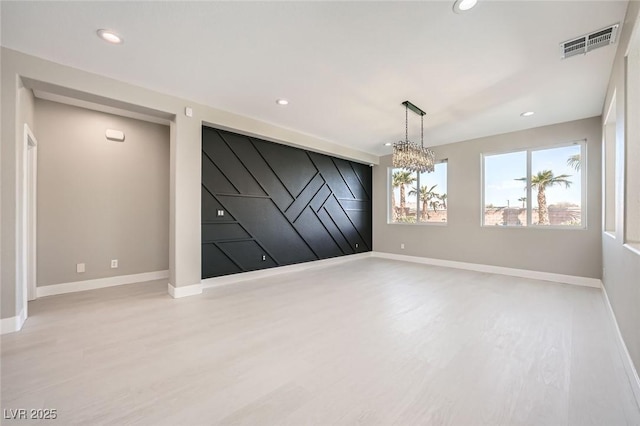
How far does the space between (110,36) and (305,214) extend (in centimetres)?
405

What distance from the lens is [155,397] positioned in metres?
1.68

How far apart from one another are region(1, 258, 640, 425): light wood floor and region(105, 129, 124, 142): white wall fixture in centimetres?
251

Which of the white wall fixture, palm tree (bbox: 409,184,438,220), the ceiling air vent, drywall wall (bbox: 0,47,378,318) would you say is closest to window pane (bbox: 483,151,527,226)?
palm tree (bbox: 409,184,438,220)

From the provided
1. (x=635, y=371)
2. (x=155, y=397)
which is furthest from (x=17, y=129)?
(x=635, y=371)

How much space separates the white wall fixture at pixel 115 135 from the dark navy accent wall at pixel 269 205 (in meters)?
1.51

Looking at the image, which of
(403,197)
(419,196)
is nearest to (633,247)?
(419,196)

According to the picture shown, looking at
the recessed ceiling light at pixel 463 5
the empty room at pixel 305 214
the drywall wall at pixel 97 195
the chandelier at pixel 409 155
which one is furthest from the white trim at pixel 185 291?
the recessed ceiling light at pixel 463 5

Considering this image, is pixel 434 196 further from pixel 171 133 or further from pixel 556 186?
pixel 171 133

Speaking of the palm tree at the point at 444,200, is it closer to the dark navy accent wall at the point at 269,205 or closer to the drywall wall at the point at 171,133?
the dark navy accent wall at the point at 269,205

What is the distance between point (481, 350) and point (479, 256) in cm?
388

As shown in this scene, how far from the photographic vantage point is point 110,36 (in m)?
2.45

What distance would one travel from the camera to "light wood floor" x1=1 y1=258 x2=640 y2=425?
158cm

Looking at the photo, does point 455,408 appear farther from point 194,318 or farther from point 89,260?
point 89,260

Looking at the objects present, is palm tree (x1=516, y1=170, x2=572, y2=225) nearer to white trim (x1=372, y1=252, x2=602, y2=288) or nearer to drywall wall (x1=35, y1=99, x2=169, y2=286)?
white trim (x1=372, y1=252, x2=602, y2=288)
